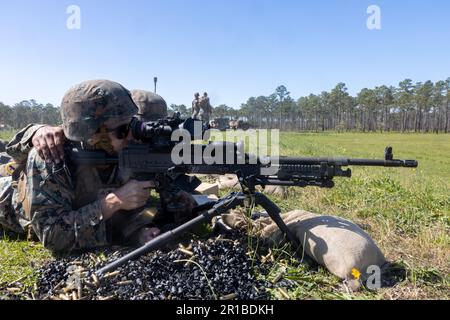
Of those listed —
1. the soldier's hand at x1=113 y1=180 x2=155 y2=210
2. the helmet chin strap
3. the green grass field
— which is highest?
the helmet chin strap

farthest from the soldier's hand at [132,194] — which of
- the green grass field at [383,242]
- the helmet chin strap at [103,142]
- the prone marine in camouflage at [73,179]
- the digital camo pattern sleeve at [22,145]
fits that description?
the digital camo pattern sleeve at [22,145]

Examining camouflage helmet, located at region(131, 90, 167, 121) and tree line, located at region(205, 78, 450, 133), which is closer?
camouflage helmet, located at region(131, 90, 167, 121)

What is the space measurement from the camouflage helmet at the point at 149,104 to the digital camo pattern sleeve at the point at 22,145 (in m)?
2.65

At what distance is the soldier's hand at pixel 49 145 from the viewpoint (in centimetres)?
379

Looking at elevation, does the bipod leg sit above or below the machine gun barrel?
below

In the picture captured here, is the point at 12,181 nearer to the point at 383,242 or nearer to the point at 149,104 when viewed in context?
the point at 149,104

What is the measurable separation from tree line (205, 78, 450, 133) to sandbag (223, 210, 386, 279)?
70.3m

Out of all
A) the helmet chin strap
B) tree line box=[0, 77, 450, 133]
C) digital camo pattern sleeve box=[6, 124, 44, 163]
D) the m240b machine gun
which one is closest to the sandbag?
the m240b machine gun

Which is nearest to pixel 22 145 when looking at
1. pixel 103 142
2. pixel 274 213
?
pixel 103 142

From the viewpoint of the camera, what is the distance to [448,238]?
4.41 m

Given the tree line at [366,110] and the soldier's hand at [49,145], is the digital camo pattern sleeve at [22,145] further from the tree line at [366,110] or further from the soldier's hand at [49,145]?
the tree line at [366,110]

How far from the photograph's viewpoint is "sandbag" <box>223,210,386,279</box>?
3.42m

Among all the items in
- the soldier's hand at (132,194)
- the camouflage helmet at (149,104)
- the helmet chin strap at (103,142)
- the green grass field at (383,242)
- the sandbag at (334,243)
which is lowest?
the green grass field at (383,242)

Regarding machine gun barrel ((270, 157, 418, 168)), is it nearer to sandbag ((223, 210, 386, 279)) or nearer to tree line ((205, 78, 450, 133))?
sandbag ((223, 210, 386, 279))
